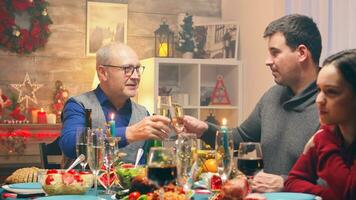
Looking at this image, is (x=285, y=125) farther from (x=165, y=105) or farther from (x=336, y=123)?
(x=336, y=123)

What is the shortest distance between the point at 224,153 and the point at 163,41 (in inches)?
138

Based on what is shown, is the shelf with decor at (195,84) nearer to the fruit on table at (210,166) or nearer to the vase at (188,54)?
the vase at (188,54)

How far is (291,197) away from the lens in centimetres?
174

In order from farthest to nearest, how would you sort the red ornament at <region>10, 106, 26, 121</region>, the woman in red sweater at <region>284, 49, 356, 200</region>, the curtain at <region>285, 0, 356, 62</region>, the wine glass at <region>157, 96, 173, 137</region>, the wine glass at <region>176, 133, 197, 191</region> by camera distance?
the red ornament at <region>10, 106, 26, 121</region> → the curtain at <region>285, 0, 356, 62</region> → the wine glass at <region>157, 96, 173, 137</region> → the woman in red sweater at <region>284, 49, 356, 200</region> → the wine glass at <region>176, 133, 197, 191</region>

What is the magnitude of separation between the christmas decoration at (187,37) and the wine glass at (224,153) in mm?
3273

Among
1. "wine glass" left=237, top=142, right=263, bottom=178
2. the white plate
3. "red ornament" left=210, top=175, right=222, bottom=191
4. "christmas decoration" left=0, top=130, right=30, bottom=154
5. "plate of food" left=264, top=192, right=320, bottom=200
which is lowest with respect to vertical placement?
"christmas decoration" left=0, top=130, right=30, bottom=154

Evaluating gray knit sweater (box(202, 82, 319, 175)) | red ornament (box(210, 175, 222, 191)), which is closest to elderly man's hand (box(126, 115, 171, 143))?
gray knit sweater (box(202, 82, 319, 175))

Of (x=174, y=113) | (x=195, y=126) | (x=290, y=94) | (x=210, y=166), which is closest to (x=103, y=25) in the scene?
(x=195, y=126)

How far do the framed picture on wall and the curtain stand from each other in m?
1.84

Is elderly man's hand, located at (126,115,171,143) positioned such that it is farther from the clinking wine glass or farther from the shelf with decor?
Answer: the shelf with decor

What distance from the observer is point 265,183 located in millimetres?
1945

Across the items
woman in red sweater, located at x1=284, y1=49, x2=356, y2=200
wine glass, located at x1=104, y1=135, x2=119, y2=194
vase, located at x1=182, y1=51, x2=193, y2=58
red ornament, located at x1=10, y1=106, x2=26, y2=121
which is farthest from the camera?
vase, located at x1=182, y1=51, x2=193, y2=58

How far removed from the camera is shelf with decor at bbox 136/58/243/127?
188 inches

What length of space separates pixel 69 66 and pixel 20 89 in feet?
1.56
